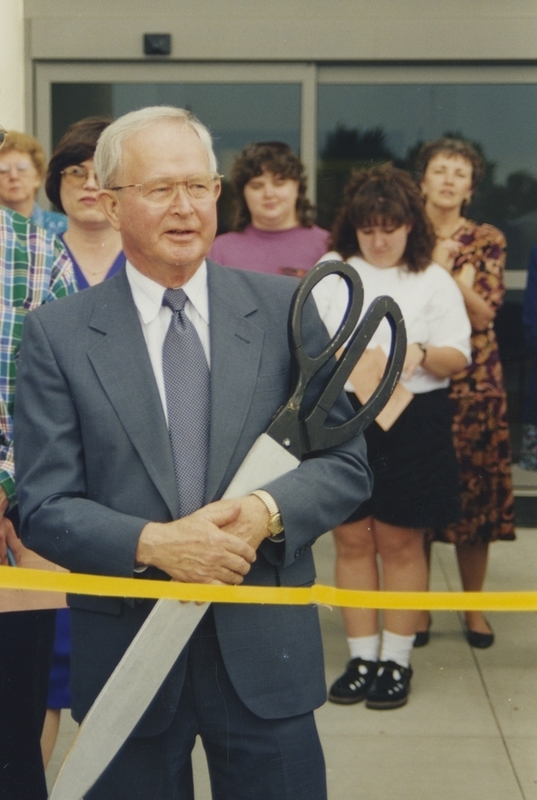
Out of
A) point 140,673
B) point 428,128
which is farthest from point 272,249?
point 140,673

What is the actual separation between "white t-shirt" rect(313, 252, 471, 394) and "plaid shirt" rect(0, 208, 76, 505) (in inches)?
45.4

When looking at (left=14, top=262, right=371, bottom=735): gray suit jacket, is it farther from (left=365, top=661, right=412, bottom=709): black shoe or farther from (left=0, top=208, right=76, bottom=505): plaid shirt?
(left=365, top=661, right=412, bottom=709): black shoe

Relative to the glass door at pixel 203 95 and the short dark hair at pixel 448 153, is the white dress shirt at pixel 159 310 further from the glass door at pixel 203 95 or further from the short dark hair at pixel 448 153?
the glass door at pixel 203 95

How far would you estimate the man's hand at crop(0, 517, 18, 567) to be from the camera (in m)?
2.47

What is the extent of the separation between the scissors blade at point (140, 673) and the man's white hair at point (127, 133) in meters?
0.52

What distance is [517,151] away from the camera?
5.43m

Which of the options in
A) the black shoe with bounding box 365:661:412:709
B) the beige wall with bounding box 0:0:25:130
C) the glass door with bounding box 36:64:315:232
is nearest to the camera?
the black shoe with bounding box 365:661:412:709

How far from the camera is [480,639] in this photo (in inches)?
161

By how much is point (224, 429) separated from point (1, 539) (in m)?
0.84

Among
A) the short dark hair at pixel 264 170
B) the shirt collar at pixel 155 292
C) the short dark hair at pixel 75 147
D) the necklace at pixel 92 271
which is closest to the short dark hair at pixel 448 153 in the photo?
the short dark hair at pixel 264 170

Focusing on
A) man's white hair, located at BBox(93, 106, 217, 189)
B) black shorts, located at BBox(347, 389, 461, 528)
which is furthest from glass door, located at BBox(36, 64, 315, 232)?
man's white hair, located at BBox(93, 106, 217, 189)

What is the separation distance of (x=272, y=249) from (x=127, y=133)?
78.0 inches

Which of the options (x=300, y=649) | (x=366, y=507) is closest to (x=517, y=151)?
(x=366, y=507)

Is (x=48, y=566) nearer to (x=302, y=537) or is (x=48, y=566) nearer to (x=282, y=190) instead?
(x=302, y=537)
